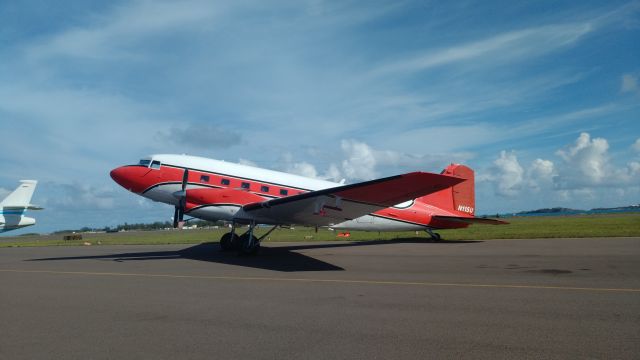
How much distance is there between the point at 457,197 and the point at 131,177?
17.0 metres

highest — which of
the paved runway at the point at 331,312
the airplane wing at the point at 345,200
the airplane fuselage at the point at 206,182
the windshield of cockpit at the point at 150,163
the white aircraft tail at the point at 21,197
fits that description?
the white aircraft tail at the point at 21,197

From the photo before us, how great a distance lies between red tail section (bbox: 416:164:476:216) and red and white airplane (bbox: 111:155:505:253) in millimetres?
2465

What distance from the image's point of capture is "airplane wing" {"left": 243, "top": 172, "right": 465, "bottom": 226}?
12.4m

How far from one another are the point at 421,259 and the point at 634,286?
689 centimetres

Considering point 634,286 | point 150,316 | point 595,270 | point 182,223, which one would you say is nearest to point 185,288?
point 150,316

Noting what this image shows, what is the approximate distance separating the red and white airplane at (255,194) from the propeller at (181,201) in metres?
0.02

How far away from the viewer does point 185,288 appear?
32.8ft

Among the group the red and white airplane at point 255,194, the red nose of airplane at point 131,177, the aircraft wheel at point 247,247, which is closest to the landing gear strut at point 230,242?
the red and white airplane at point 255,194

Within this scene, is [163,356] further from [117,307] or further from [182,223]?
[182,223]

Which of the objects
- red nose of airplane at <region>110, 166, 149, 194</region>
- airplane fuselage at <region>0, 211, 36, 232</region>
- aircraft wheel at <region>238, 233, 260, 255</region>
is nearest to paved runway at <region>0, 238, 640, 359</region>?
aircraft wheel at <region>238, 233, 260, 255</region>

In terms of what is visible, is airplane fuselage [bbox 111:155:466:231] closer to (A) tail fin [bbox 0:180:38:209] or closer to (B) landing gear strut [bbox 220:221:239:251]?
(B) landing gear strut [bbox 220:221:239:251]

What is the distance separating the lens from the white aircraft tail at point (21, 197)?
46.6m

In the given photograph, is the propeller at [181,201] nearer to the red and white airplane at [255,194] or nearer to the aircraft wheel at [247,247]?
the red and white airplane at [255,194]

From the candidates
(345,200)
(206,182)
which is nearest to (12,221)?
(206,182)
